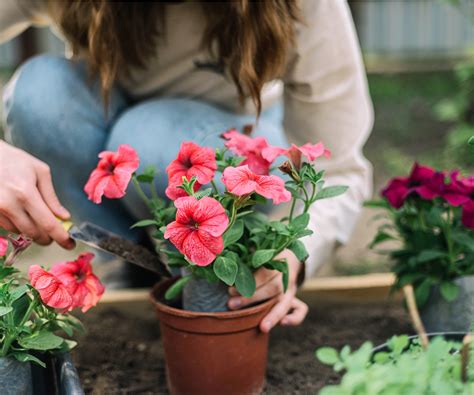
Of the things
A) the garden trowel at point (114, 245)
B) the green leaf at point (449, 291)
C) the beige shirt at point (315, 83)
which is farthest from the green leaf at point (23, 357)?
the green leaf at point (449, 291)

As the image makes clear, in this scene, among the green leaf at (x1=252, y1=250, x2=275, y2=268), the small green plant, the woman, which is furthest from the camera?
the woman

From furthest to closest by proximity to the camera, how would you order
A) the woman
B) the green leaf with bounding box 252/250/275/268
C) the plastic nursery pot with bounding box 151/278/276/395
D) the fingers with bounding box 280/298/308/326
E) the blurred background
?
the blurred background
the woman
the fingers with bounding box 280/298/308/326
the plastic nursery pot with bounding box 151/278/276/395
the green leaf with bounding box 252/250/275/268

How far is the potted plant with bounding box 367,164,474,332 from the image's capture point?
1385 millimetres

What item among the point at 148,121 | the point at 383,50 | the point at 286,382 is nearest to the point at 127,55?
the point at 148,121

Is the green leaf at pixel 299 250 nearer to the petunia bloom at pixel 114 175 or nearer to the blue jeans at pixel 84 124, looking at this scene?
the petunia bloom at pixel 114 175

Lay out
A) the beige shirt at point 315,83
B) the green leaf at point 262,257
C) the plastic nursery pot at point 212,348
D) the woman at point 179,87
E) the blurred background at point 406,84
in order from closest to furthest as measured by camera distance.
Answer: the green leaf at point 262,257, the plastic nursery pot at point 212,348, the woman at point 179,87, the beige shirt at point 315,83, the blurred background at point 406,84

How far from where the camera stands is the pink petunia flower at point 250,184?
3.42 feet

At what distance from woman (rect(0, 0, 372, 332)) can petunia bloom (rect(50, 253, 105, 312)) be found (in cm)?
41

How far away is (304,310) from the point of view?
1.38 m

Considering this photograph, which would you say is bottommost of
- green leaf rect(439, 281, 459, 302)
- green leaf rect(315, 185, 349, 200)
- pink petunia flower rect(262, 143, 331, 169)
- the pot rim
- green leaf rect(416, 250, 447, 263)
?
green leaf rect(439, 281, 459, 302)

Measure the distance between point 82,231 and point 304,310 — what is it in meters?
0.47

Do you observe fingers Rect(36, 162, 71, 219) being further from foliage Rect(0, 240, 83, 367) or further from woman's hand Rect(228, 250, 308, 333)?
woman's hand Rect(228, 250, 308, 333)

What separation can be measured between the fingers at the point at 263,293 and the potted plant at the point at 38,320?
25 centimetres

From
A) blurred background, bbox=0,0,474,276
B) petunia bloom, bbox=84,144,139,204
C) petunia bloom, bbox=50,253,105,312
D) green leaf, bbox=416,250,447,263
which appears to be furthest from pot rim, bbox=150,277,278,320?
blurred background, bbox=0,0,474,276
